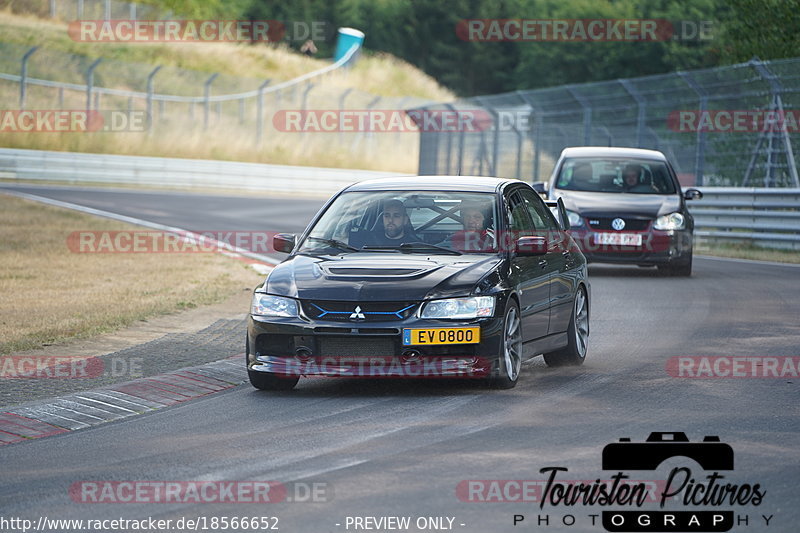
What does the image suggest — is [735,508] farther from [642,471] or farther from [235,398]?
[235,398]

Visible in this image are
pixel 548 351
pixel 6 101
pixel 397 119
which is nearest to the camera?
pixel 548 351

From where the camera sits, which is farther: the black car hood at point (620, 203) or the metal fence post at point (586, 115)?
the metal fence post at point (586, 115)

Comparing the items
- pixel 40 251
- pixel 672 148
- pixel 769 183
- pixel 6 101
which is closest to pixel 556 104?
pixel 672 148

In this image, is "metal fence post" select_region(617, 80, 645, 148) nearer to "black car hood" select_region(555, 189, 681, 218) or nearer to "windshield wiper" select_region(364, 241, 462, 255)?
"black car hood" select_region(555, 189, 681, 218)

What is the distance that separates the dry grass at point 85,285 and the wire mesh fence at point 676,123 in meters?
5.47

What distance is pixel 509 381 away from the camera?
908 centimetres

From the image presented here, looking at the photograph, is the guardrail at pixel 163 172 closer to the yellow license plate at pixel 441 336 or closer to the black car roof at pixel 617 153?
the black car roof at pixel 617 153

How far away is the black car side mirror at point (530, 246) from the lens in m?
9.52

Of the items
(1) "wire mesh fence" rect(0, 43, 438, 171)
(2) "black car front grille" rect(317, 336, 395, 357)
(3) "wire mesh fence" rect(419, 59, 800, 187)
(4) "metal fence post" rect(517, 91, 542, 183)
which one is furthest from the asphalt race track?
(1) "wire mesh fence" rect(0, 43, 438, 171)

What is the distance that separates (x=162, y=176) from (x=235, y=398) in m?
35.0

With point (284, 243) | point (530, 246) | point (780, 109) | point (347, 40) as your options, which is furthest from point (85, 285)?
point (347, 40)

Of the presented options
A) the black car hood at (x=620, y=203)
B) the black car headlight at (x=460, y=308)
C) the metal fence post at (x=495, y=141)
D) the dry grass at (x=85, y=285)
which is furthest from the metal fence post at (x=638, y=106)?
the black car headlight at (x=460, y=308)

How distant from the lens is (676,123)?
27.0m

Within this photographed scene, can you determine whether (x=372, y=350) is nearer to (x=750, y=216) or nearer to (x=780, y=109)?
(x=750, y=216)
